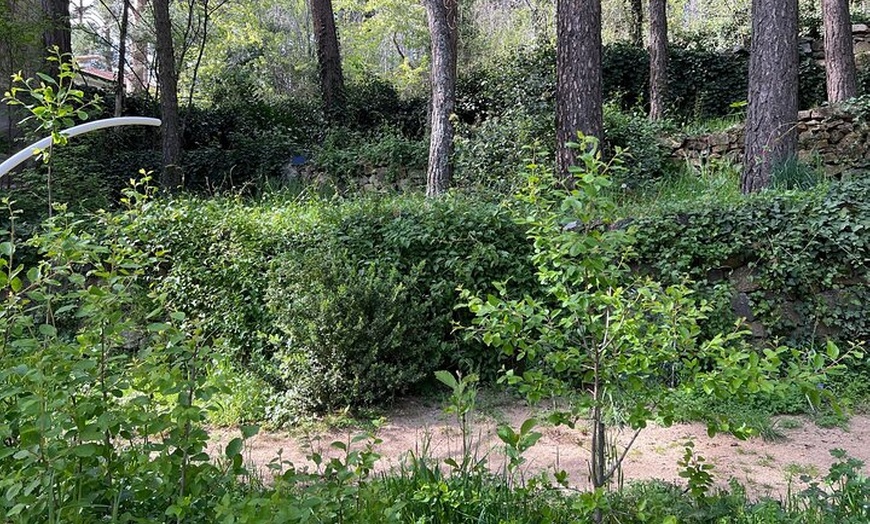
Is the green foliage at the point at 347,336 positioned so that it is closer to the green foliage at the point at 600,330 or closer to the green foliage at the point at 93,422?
the green foliage at the point at 93,422

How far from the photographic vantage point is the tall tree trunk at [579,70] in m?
6.54

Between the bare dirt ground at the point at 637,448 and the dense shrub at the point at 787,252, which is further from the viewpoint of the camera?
the dense shrub at the point at 787,252

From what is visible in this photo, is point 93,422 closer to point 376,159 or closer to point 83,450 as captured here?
point 83,450

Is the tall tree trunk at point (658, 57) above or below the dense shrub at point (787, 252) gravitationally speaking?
above

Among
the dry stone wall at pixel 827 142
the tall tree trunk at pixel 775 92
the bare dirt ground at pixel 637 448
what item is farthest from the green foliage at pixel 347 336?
the dry stone wall at pixel 827 142

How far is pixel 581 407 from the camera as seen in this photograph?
6.23 ft

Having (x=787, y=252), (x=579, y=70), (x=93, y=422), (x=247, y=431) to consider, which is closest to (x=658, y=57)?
(x=579, y=70)

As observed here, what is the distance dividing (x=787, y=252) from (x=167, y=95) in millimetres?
8375

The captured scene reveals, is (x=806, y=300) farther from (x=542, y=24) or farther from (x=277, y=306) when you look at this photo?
(x=542, y=24)

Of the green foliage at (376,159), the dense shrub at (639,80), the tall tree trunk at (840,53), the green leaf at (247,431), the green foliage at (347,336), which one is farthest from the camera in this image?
the green foliage at (376,159)

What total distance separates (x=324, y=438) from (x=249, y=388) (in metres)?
0.89

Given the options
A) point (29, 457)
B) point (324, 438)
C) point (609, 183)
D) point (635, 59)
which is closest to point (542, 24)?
point (635, 59)

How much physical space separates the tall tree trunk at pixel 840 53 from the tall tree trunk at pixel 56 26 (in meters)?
11.3

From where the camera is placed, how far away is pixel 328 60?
11852 mm
